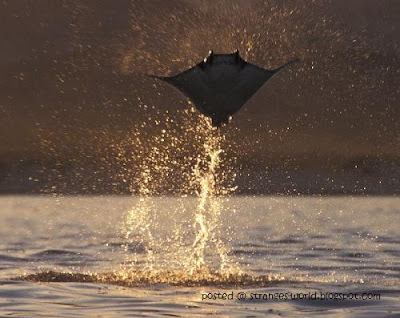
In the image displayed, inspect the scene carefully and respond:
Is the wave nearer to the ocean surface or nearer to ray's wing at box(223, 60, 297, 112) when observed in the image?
the ocean surface

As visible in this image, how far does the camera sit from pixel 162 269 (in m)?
29.4

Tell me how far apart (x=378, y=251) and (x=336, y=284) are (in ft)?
35.1

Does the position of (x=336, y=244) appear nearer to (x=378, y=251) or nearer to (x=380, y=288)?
(x=378, y=251)

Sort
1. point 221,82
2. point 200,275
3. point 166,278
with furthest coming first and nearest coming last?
1. point 200,275
2. point 166,278
3. point 221,82

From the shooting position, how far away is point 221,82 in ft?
77.1

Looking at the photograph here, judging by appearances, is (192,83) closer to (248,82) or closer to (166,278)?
(248,82)

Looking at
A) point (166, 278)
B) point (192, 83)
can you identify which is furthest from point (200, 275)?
point (192, 83)

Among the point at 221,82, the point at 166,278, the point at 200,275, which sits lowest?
the point at 166,278

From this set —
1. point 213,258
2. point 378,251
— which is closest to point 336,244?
point 378,251

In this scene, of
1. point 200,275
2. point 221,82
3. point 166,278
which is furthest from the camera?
point 200,275

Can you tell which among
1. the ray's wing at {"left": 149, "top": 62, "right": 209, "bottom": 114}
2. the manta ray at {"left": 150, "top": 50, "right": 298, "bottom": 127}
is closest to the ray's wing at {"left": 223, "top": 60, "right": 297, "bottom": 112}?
the manta ray at {"left": 150, "top": 50, "right": 298, "bottom": 127}

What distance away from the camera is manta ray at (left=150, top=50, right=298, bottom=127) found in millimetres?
23391

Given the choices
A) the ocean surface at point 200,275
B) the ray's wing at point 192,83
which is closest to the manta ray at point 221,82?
the ray's wing at point 192,83

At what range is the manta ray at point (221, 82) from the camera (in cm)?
2339
